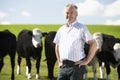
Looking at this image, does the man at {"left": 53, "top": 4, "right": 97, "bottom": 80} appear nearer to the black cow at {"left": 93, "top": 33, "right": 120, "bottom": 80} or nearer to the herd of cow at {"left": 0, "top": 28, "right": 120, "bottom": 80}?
the herd of cow at {"left": 0, "top": 28, "right": 120, "bottom": 80}

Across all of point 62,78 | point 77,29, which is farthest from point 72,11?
point 62,78

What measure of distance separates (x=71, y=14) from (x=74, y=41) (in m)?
0.49

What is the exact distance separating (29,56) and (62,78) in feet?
35.6

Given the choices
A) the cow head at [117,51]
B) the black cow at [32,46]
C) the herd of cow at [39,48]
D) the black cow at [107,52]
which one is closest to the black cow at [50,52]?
the herd of cow at [39,48]

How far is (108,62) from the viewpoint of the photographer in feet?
52.3

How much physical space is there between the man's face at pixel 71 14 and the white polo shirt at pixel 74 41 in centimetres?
8

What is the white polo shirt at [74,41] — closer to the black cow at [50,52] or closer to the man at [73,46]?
the man at [73,46]

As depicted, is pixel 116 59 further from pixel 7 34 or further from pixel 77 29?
pixel 77 29

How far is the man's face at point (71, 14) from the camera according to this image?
249 inches

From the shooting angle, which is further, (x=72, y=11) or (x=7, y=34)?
(x=7, y=34)

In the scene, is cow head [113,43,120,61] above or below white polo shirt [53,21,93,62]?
below

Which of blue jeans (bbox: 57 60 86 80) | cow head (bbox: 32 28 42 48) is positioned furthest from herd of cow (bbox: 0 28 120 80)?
blue jeans (bbox: 57 60 86 80)

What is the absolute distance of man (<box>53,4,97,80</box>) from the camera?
6.29 meters

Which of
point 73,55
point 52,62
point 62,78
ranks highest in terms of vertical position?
point 73,55
